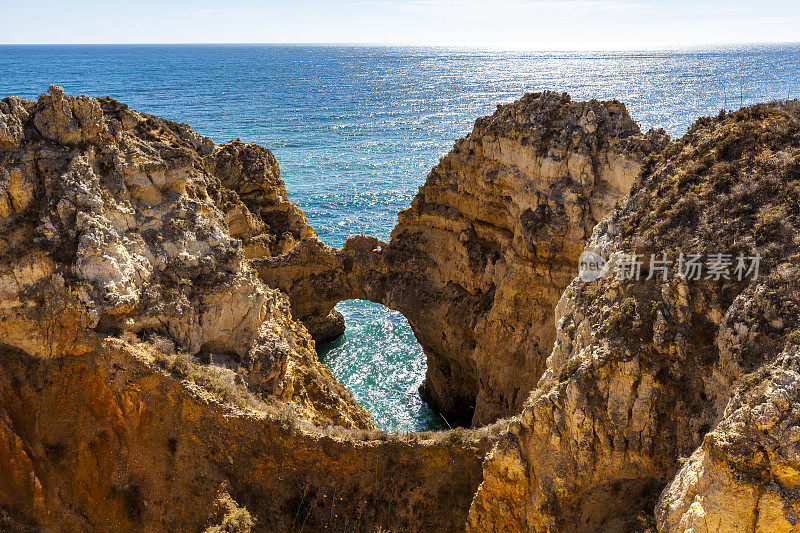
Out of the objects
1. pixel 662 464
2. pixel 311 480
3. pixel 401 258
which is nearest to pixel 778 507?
pixel 662 464

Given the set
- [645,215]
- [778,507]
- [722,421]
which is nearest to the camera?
[778,507]

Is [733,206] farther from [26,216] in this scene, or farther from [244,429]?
[26,216]

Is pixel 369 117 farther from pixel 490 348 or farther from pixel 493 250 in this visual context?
pixel 490 348

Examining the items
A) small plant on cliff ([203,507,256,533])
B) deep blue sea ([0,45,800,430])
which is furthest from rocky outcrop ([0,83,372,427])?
deep blue sea ([0,45,800,430])

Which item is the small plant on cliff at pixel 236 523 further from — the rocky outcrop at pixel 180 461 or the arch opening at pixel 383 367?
the arch opening at pixel 383 367

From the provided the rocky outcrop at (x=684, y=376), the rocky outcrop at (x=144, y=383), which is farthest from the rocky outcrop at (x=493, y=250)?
the rocky outcrop at (x=684, y=376)

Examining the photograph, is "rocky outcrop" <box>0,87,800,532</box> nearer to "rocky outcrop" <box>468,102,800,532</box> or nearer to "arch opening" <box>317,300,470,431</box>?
"rocky outcrop" <box>468,102,800,532</box>
